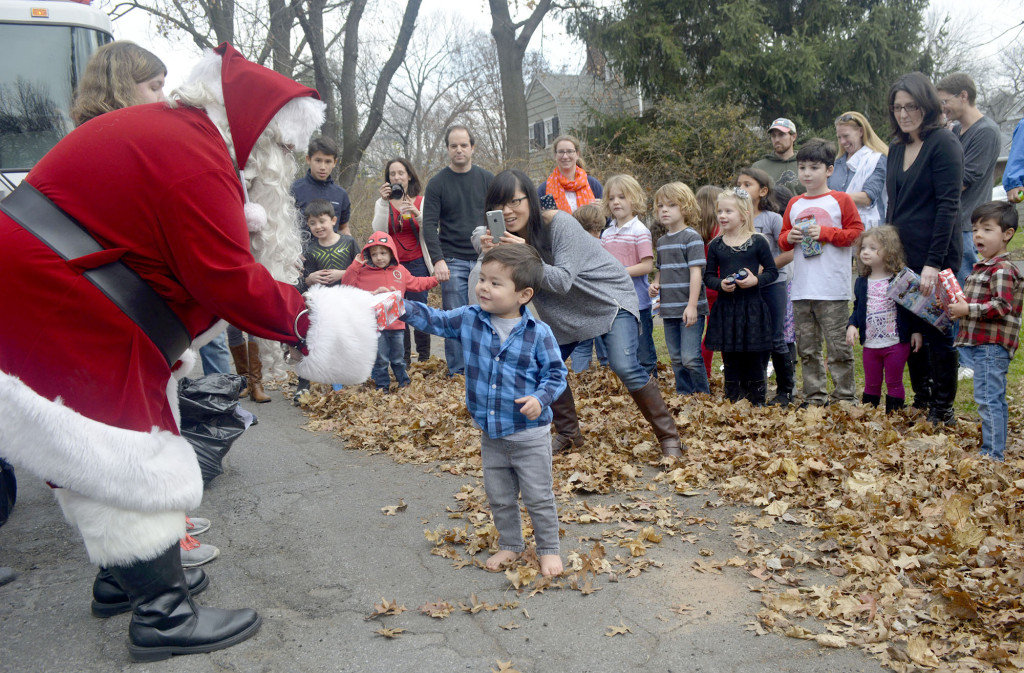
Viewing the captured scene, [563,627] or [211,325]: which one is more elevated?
[211,325]

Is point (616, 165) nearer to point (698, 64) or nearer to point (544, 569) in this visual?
point (698, 64)

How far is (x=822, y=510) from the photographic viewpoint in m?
4.31

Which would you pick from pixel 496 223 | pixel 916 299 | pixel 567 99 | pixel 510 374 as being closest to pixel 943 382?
pixel 916 299

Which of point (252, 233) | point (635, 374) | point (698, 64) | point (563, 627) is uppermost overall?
point (698, 64)

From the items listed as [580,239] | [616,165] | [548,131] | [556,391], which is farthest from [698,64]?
[556,391]

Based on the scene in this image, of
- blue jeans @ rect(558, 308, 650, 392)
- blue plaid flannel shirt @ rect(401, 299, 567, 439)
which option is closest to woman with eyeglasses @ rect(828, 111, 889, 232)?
blue jeans @ rect(558, 308, 650, 392)

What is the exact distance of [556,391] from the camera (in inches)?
141

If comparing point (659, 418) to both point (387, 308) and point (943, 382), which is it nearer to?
point (943, 382)

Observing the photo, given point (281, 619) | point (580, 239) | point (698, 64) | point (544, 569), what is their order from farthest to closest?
1. point (698, 64)
2. point (580, 239)
3. point (544, 569)
4. point (281, 619)

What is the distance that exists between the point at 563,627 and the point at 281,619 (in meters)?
1.24

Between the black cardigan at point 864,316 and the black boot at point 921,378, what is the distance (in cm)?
17

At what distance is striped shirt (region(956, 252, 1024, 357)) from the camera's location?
4656 mm

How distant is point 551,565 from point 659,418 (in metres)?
1.89

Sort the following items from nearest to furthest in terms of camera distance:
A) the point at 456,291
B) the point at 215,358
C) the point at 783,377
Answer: the point at 783,377 → the point at 215,358 → the point at 456,291
